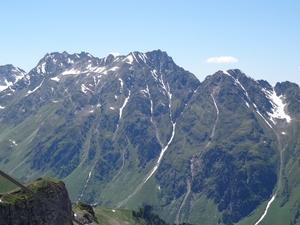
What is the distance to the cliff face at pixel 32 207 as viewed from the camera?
86875mm

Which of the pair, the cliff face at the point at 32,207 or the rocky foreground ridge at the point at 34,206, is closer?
the cliff face at the point at 32,207

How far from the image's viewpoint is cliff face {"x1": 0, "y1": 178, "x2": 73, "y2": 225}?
8688 centimetres

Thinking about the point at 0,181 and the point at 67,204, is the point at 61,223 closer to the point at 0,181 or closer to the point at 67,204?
the point at 67,204

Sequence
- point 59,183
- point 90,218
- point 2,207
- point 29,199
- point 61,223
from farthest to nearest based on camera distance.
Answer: point 90,218 < point 59,183 < point 61,223 < point 29,199 < point 2,207

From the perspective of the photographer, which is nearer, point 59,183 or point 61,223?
point 61,223

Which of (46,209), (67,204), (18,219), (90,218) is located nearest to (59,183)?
(67,204)

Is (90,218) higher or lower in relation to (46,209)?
lower

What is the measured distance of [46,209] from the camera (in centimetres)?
9669

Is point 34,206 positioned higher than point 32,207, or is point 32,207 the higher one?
point 34,206

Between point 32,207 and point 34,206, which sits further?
point 34,206

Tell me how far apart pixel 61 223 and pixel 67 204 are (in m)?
11.4

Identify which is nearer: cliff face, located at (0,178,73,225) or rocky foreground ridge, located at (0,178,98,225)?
cliff face, located at (0,178,73,225)

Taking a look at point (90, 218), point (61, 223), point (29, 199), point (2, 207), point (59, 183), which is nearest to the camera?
point (2, 207)

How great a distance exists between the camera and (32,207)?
9294 centimetres
